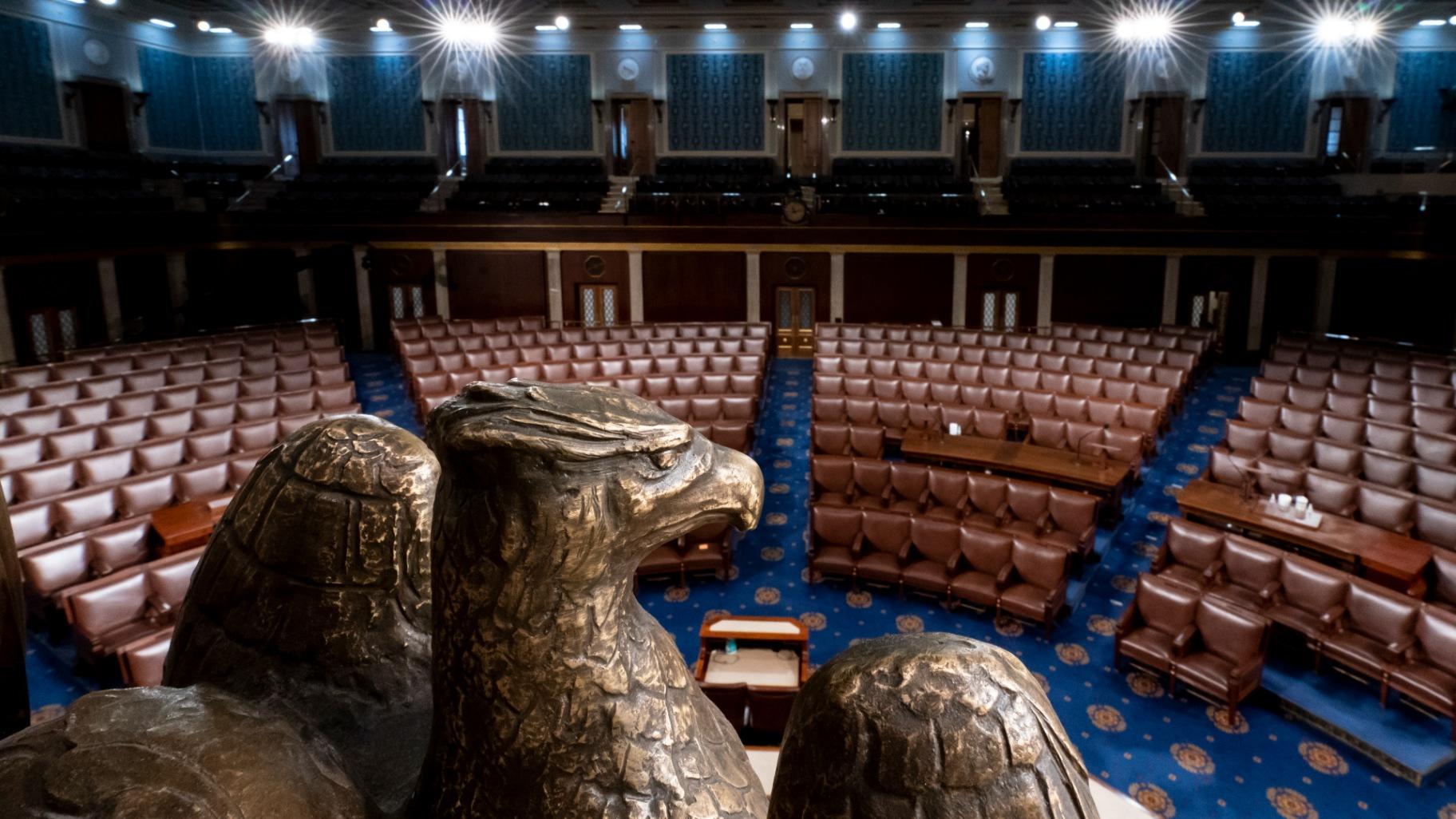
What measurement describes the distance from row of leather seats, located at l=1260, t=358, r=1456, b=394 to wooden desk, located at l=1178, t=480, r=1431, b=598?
13.0 ft

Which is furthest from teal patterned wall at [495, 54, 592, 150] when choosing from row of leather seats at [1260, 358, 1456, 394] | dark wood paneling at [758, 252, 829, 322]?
row of leather seats at [1260, 358, 1456, 394]

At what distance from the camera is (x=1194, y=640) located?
5891 mm

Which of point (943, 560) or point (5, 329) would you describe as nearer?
point (943, 560)

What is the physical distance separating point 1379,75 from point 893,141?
36.0 feet

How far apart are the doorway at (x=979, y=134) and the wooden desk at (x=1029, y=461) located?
13.4m

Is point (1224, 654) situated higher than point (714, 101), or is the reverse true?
point (714, 101)

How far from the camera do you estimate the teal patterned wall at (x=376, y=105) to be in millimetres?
21812

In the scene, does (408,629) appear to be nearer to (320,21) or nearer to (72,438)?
(72,438)

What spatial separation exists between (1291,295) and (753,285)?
1034 centimetres

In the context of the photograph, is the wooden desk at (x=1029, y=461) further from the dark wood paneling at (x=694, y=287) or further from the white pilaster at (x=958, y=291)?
the dark wood paneling at (x=694, y=287)

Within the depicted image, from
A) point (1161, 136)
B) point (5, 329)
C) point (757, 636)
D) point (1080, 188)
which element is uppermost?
point (1161, 136)

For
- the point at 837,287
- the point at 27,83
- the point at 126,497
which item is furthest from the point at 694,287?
the point at 27,83

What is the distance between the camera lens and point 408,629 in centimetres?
147

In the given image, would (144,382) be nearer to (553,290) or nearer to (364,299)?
(364,299)
